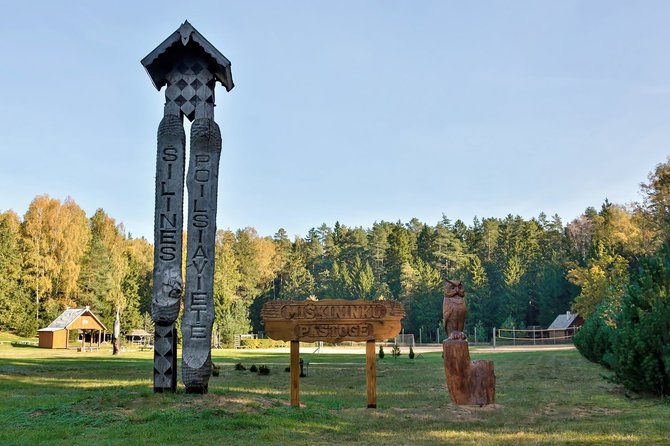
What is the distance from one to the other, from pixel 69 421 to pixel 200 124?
253 inches

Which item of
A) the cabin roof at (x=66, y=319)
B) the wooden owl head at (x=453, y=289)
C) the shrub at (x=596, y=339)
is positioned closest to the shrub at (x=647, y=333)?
the wooden owl head at (x=453, y=289)

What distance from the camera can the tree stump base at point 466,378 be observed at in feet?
44.4

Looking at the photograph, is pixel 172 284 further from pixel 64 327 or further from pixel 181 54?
pixel 64 327

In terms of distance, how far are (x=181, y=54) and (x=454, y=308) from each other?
861 cm

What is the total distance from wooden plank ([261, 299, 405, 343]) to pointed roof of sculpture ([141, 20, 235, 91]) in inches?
212

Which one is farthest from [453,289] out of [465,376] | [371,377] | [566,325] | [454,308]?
[566,325]

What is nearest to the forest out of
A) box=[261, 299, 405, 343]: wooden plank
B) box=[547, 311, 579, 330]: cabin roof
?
box=[547, 311, 579, 330]: cabin roof

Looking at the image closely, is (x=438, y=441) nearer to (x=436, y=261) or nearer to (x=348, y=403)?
(x=348, y=403)

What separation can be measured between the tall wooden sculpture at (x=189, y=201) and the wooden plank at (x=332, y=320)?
57.9 inches

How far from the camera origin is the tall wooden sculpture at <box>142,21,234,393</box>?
1245cm

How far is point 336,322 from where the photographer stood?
1302 cm

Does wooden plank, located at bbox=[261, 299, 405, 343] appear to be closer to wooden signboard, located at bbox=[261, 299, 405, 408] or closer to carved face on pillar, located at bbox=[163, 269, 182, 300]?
wooden signboard, located at bbox=[261, 299, 405, 408]

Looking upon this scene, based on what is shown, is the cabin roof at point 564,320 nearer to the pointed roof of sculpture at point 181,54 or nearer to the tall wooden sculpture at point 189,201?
the tall wooden sculpture at point 189,201

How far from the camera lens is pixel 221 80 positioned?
45.1ft
